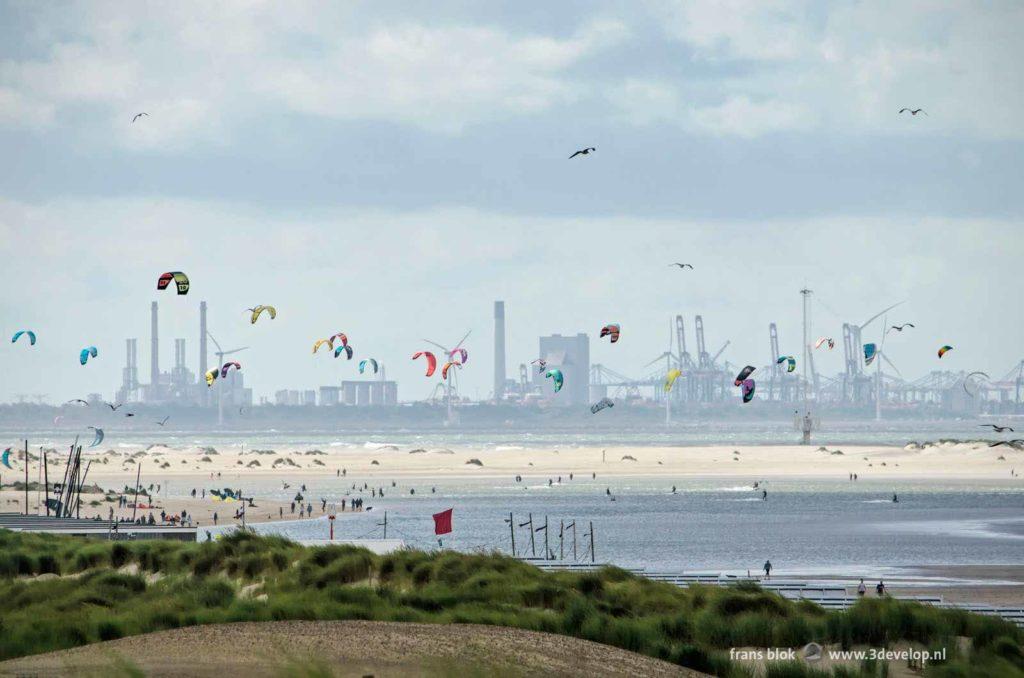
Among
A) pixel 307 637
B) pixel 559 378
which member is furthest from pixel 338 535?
pixel 307 637

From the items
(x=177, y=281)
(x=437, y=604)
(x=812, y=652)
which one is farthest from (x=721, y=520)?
(x=812, y=652)

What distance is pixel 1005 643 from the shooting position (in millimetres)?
19188

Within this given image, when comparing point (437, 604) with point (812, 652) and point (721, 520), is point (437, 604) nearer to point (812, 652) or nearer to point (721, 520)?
point (812, 652)

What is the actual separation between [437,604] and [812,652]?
576 cm

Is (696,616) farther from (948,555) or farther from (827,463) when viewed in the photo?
(827,463)

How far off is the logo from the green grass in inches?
14.7

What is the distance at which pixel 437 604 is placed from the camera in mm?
22516

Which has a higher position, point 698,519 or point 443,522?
point 443,522

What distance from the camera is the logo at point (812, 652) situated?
1949cm

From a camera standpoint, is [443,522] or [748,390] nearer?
[443,522]

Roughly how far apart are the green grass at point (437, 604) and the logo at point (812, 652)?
0.37m

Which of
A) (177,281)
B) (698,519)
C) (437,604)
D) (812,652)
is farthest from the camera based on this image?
(698,519)

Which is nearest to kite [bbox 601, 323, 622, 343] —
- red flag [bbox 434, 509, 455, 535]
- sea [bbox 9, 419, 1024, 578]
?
sea [bbox 9, 419, 1024, 578]

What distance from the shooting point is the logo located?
767 inches
